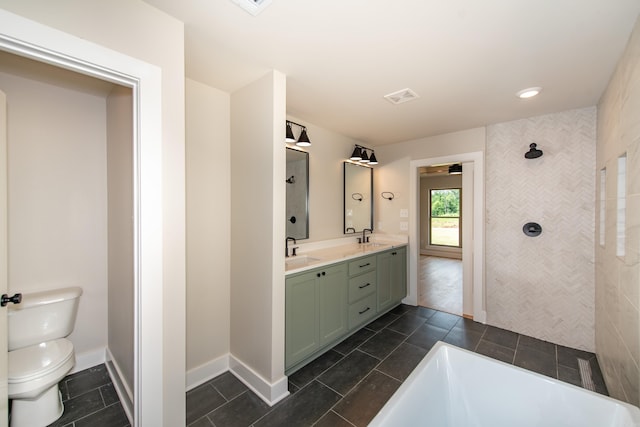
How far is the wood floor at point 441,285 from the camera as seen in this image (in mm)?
3711

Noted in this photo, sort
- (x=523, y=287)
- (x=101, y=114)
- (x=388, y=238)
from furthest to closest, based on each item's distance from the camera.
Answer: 1. (x=388, y=238)
2. (x=523, y=287)
3. (x=101, y=114)

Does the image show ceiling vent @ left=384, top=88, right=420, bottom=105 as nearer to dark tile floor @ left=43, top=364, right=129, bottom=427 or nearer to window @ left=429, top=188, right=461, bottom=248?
dark tile floor @ left=43, top=364, right=129, bottom=427

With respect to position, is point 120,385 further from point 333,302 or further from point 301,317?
point 333,302

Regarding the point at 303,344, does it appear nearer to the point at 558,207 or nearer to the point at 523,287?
the point at 523,287

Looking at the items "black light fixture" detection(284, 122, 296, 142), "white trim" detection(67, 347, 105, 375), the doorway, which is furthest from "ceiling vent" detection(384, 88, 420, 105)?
the doorway

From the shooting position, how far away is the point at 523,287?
2840 mm

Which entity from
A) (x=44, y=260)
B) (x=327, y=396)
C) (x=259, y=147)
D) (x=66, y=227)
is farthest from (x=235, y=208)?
(x=327, y=396)

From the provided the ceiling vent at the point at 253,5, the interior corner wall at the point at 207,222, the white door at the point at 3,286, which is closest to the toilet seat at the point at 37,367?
the white door at the point at 3,286

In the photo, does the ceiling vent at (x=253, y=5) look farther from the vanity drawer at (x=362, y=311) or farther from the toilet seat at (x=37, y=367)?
the vanity drawer at (x=362, y=311)

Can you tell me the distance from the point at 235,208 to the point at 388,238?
8.26 ft

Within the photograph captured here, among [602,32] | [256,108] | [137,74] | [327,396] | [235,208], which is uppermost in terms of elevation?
[602,32]

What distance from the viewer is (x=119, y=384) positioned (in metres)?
1.90

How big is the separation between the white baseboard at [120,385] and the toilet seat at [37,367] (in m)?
0.36

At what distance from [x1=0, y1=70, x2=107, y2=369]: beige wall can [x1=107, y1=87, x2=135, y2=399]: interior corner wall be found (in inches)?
3.7
